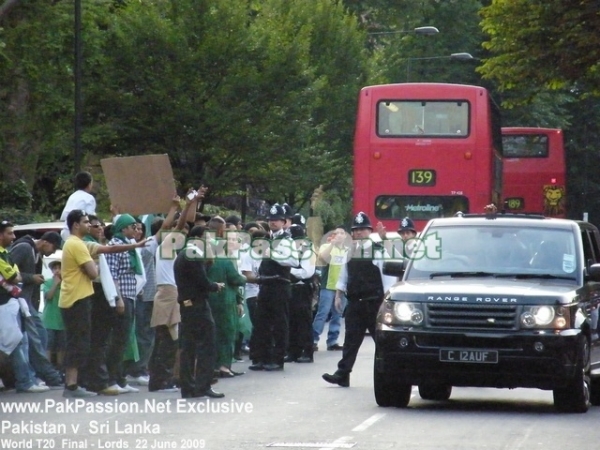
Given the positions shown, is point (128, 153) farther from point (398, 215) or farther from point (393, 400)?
point (393, 400)

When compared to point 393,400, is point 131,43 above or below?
above

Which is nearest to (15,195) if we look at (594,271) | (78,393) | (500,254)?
(78,393)

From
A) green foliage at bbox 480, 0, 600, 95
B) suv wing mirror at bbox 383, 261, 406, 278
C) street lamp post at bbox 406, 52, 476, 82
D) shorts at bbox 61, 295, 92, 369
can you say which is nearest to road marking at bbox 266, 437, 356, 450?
suv wing mirror at bbox 383, 261, 406, 278

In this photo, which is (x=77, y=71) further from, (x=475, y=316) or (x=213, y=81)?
A: (x=475, y=316)

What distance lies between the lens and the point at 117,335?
1554 cm

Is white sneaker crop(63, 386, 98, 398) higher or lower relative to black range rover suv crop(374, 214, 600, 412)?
lower

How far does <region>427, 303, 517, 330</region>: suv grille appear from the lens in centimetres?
1288

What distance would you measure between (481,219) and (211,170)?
2334 cm

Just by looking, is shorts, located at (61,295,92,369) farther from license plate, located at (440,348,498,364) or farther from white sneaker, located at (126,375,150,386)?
license plate, located at (440,348,498,364)

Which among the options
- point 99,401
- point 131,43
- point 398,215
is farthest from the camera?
point 131,43

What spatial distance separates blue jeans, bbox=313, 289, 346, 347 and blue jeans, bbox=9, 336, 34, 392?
23.5 ft

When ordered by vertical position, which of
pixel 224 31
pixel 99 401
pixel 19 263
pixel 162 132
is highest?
pixel 224 31

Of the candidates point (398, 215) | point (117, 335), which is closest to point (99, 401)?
point (117, 335)

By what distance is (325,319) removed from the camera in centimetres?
2227
